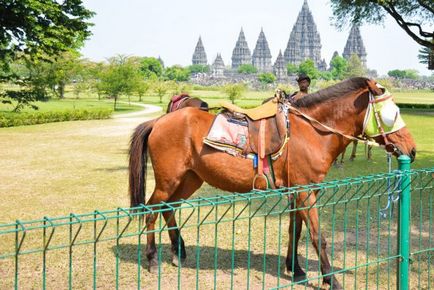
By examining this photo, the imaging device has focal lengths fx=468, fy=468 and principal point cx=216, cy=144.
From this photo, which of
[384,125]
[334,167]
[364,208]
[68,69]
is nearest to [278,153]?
[384,125]

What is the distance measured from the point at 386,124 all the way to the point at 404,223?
132 centimetres

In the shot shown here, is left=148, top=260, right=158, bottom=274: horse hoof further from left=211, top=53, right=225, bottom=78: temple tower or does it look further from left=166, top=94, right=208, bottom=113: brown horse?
left=211, top=53, right=225, bottom=78: temple tower

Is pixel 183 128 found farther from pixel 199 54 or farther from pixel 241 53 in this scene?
pixel 199 54

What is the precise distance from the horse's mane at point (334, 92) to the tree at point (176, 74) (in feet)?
380

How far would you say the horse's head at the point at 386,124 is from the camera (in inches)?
179

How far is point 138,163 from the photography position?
209 inches

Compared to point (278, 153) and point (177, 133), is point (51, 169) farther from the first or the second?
point (278, 153)

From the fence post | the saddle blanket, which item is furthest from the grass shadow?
the fence post

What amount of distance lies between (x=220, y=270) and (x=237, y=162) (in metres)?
1.21

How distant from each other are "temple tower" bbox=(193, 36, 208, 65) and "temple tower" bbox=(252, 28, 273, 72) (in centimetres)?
1757

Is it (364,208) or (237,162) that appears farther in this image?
(364,208)

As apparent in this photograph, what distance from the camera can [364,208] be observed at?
7.76 meters

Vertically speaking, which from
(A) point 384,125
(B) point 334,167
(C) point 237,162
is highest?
(A) point 384,125

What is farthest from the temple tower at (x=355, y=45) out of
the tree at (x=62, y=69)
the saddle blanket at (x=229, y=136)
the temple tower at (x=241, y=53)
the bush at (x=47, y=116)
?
the saddle blanket at (x=229, y=136)
